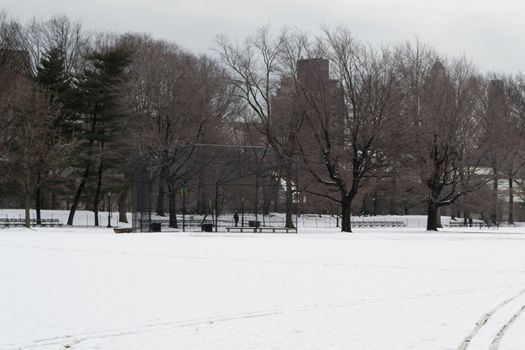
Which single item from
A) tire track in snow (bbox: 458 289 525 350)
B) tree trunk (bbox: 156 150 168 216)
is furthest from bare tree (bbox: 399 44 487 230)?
tire track in snow (bbox: 458 289 525 350)

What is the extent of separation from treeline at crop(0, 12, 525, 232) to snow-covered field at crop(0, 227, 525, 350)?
74.1ft

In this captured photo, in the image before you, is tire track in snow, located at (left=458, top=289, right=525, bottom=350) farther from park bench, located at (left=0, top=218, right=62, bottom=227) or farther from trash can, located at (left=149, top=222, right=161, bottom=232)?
park bench, located at (left=0, top=218, right=62, bottom=227)

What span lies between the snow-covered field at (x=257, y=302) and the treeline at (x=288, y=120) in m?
22.6

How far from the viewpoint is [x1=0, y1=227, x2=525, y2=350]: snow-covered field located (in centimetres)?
842

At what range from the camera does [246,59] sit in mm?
47781

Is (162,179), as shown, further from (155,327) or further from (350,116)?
(155,327)

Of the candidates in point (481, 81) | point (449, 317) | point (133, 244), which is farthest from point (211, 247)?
point (481, 81)

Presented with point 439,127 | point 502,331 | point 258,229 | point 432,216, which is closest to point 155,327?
point 502,331

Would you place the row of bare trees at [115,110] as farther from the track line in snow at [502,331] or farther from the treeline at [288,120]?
the track line in snow at [502,331]

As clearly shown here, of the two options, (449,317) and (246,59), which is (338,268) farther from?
(246,59)

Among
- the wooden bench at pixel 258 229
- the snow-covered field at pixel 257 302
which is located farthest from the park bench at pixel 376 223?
the snow-covered field at pixel 257 302

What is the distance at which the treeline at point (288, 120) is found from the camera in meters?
42.8

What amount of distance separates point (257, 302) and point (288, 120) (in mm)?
35185

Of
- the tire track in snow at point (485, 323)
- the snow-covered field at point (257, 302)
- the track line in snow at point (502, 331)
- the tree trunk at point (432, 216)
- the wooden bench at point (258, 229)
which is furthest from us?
the tree trunk at point (432, 216)
